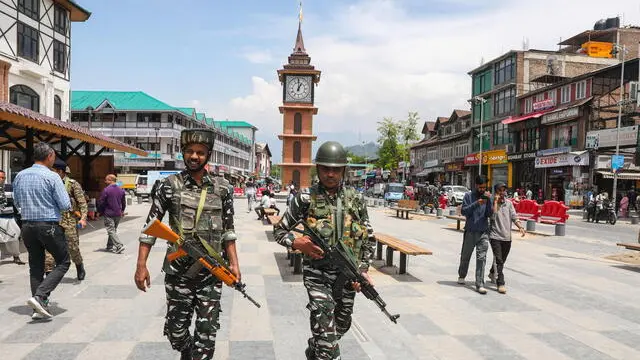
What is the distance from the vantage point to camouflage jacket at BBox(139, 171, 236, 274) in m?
Answer: 3.47

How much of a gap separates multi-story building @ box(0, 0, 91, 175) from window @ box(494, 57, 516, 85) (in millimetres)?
36077

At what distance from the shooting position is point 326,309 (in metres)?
3.52

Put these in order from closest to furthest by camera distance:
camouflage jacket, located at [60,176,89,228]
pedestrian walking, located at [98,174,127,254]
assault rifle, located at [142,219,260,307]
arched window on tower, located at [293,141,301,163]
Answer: assault rifle, located at [142,219,260,307]
camouflage jacket, located at [60,176,89,228]
pedestrian walking, located at [98,174,127,254]
arched window on tower, located at [293,141,301,163]

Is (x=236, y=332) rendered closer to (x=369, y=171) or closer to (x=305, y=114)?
(x=305, y=114)

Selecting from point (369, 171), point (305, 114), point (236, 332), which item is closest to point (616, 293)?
point (236, 332)

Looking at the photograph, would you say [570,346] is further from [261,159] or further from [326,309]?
[261,159]

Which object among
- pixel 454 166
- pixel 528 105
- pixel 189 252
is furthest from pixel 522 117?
pixel 189 252

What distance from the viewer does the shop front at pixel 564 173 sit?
111 feet

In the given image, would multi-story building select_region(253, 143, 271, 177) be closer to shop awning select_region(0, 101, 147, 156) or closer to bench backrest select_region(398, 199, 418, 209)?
bench backrest select_region(398, 199, 418, 209)

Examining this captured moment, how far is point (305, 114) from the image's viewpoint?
52.5 metres

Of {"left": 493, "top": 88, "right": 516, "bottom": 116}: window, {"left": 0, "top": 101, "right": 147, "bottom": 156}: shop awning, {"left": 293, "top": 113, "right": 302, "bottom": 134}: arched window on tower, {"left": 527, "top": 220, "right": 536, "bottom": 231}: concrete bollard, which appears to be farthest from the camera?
{"left": 293, "top": 113, "right": 302, "bottom": 134}: arched window on tower

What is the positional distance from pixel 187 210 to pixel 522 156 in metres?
43.0

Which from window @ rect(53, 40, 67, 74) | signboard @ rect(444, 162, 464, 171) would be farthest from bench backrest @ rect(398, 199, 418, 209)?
signboard @ rect(444, 162, 464, 171)

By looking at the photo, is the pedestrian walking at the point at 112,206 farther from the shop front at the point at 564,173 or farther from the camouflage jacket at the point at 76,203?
the shop front at the point at 564,173
